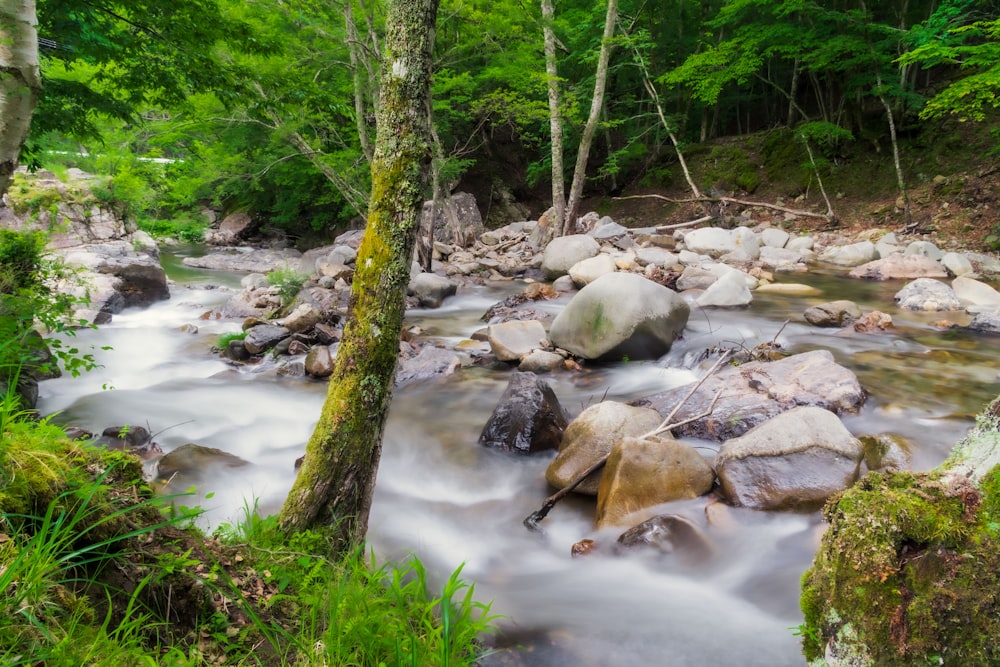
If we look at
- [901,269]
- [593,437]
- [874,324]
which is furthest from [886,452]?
[901,269]

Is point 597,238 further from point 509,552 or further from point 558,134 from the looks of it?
point 509,552

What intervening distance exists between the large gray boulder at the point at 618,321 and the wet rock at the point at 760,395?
1.43 meters

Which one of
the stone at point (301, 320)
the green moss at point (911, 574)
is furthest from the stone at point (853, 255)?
the green moss at point (911, 574)

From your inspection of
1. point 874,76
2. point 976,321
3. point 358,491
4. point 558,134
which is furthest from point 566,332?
point 874,76

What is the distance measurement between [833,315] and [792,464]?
5362 millimetres

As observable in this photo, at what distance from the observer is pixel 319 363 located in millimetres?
7184

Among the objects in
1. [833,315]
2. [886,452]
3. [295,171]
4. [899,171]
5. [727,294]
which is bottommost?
[886,452]

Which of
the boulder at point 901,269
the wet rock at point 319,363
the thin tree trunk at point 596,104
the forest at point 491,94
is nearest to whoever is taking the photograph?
the forest at point 491,94

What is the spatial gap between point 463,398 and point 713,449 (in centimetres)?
292

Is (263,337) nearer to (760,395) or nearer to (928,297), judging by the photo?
(760,395)

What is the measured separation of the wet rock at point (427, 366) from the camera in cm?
715

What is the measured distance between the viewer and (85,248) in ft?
39.9

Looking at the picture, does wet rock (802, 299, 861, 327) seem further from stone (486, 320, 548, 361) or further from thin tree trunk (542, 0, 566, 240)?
thin tree trunk (542, 0, 566, 240)

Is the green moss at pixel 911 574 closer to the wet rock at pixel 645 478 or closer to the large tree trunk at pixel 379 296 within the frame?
the large tree trunk at pixel 379 296
